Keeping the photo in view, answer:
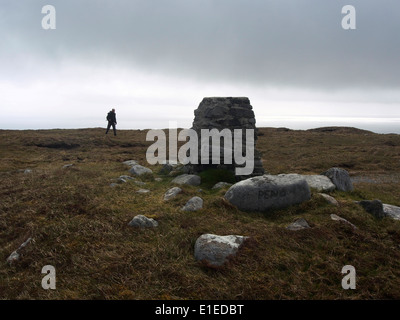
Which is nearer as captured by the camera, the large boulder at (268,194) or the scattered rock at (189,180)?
the large boulder at (268,194)

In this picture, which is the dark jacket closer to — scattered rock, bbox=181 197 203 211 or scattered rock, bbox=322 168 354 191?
scattered rock, bbox=181 197 203 211

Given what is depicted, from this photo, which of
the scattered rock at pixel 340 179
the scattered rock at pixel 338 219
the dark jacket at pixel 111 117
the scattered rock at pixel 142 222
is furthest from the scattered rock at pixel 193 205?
the dark jacket at pixel 111 117

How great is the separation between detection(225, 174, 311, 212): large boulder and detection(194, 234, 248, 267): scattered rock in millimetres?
2921

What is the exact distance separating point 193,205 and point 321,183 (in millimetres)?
7019

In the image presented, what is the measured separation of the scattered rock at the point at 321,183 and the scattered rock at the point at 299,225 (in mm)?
4427

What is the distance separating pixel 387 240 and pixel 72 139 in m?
32.8

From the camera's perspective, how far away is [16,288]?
20.1 feet

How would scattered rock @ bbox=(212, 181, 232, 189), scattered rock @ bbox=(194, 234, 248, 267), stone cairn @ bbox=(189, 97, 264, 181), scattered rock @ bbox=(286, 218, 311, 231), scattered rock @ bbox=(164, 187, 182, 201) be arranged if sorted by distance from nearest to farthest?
scattered rock @ bbox=(194, 234, 248, 267) → scattered rock @ bbox=(286, 218, 311, 231) → scattered rock @ bbox=(164, 187, 182, 201) → scattered rock @ bbox=(212, 181, 232, 189) → stone cairn @ bbox=(189, 97, 264, 181)

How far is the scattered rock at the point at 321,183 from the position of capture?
13259mm

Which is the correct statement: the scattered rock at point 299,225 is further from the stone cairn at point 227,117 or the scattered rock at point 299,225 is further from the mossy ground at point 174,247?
the stone cairn at point 227,117

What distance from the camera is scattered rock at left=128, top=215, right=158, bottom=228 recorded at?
9.09 m

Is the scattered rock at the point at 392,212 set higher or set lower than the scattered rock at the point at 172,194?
lower

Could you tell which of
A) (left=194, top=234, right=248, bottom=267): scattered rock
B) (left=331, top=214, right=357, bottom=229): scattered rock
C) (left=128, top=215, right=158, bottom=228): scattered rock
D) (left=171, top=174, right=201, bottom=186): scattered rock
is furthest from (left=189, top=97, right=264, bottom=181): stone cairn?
(left=194, top=234, right=248, bottom=267): scattered rock
